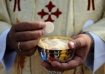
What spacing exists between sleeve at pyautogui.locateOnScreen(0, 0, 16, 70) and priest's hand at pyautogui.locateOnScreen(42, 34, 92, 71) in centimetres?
19

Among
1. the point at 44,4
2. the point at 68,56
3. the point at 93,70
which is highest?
the point at 44,4

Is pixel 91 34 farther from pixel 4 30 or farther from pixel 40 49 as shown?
pixel 4 30

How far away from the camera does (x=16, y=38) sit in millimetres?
854

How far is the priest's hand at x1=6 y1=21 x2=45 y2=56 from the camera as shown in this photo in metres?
0.82

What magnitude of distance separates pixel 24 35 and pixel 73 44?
149mm

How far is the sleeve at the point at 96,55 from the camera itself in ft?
3.13

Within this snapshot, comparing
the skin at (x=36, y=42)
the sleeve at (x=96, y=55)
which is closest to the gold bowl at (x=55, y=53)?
the skin at (x=36, y=42)

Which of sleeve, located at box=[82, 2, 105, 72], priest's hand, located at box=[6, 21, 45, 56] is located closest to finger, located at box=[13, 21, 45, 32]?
priest's hand, located at box=[6, 21, 45, 56]

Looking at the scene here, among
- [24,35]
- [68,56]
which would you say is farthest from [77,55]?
[24,35]

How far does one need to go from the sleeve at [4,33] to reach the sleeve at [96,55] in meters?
0.28

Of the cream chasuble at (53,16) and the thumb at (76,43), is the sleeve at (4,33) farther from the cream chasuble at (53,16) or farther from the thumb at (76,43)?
the thumb at (76,43)

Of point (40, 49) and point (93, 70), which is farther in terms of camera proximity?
point (93, 70)

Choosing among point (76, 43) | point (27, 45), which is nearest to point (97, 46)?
point (76, 43)

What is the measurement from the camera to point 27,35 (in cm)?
83
